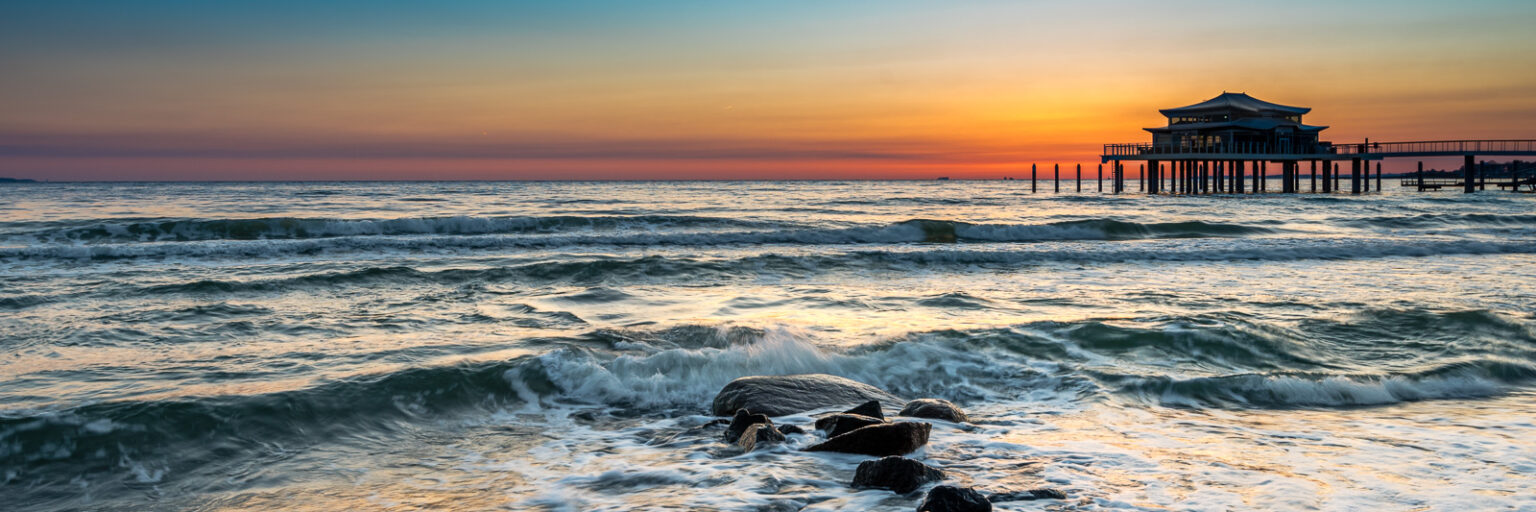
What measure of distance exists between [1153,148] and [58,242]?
54345 mm

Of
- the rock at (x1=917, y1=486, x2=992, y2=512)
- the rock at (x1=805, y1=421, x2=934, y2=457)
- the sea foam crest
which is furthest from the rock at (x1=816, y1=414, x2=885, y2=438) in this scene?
the sea foam crest

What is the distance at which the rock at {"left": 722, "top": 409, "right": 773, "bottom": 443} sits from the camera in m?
6.09

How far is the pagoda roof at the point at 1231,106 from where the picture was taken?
57031 mm

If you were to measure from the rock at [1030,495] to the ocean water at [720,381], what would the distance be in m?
0.07

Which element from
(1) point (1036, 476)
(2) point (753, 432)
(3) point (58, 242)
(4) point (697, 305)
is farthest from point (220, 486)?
(3) point (58, 242)

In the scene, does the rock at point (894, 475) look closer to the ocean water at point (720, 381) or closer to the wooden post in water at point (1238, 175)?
the ocean water at point (720, 381)

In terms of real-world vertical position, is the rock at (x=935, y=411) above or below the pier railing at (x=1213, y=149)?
below

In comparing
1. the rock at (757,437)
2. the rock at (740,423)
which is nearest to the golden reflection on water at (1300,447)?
the rock at (757,437)

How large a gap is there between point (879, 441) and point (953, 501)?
1.31 meters

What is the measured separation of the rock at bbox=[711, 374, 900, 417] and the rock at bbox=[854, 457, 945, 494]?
5.91 ft

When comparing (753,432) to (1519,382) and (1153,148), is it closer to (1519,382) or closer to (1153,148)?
(1519,382)

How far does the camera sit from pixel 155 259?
19922 millimetres

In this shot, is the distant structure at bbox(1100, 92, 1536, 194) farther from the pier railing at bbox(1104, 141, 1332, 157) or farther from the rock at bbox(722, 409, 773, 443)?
the rock at bbox(722, 409, 773, 443)

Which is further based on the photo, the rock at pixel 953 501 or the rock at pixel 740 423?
the rock at pixel 740 423
